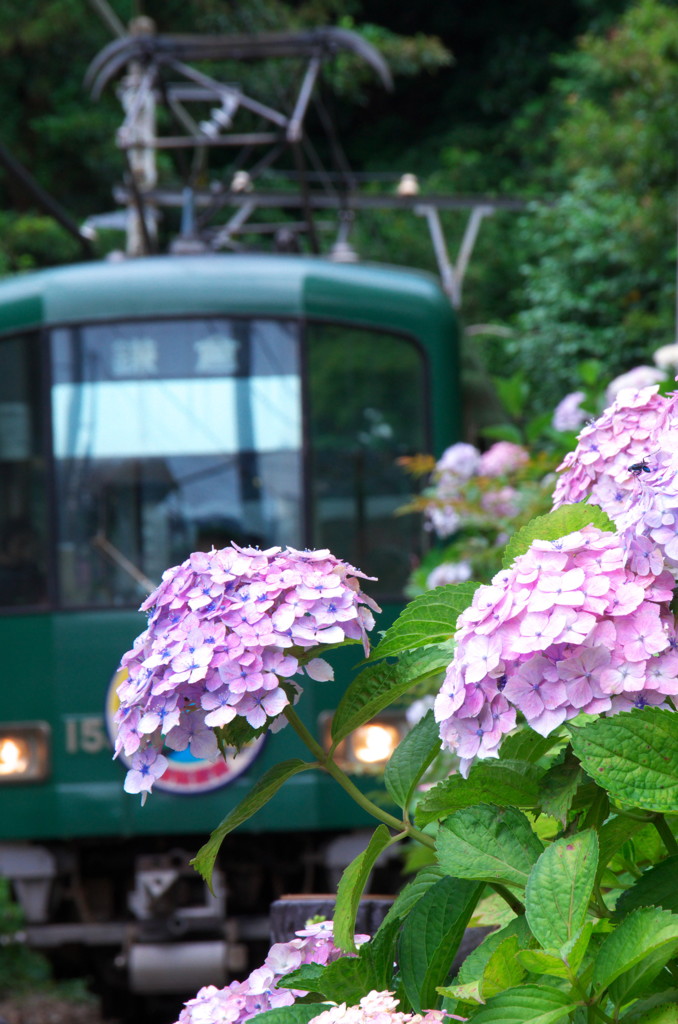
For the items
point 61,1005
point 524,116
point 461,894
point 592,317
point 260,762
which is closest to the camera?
point 461,894

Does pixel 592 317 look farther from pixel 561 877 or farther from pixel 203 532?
pixel 561 877

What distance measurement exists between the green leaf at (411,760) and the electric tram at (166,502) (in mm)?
3377

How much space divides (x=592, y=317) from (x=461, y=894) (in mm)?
10919

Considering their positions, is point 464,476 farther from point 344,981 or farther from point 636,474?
point 344,981

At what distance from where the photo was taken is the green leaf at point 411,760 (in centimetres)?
98

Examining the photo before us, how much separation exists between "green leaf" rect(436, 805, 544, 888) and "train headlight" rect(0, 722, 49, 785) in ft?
12.2

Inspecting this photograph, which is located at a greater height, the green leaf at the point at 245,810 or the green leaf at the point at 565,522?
the green leaf at the point at 565,522

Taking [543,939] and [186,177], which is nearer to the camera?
[543,939]

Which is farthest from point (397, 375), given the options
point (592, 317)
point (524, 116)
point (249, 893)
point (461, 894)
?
point (524, 116)

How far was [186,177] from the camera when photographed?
6180mm

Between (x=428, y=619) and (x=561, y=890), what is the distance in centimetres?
25

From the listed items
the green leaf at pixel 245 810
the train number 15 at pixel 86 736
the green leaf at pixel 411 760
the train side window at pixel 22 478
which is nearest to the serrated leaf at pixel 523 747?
the green leaf at pixel 411 760

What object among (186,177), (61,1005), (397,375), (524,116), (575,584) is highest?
(524,116)

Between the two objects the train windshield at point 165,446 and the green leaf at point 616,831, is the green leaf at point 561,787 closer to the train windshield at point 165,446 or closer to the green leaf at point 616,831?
the green leaf at point 616,831
